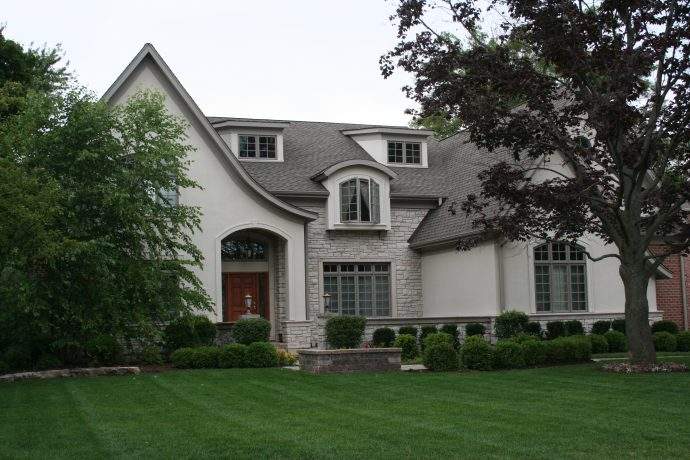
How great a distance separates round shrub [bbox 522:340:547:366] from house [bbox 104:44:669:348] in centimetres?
545

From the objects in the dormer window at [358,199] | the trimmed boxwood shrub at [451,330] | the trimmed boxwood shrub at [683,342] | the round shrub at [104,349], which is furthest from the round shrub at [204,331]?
the trimmed boxwood shrub at [683,342]

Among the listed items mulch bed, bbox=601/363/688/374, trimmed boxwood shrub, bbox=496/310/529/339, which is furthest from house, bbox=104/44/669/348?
mulch bed, bbox=601/363/688/374

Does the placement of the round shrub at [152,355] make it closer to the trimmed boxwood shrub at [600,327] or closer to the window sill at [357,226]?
the window sill at [357,226]

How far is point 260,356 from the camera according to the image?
18.5m

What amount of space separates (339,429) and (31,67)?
17258 mm

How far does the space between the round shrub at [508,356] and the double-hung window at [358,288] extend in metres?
Result: 9.59

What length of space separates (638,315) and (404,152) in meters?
13.9

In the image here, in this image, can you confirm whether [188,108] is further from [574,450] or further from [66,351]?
[574,450]

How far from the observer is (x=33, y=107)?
18.4 meters

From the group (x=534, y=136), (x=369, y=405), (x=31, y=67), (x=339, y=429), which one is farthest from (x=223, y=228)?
(x=339, y=429)

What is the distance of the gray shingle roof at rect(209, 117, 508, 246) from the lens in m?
25.8

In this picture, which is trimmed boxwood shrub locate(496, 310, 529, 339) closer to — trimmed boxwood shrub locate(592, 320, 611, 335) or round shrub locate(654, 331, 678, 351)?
trimmed boxwood shrub locate(592, 320, 611, 335)

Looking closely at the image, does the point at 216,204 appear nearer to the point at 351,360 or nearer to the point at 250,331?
the point at 250,331

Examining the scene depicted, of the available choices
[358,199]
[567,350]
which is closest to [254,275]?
[358,199]
